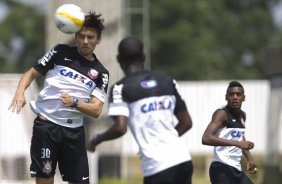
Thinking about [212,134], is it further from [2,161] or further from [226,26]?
[226,26]

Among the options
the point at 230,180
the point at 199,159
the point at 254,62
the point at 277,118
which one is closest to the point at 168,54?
the point at 254,62

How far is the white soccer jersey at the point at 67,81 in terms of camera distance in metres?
8.28

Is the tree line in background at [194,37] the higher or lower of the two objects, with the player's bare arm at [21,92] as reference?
higher

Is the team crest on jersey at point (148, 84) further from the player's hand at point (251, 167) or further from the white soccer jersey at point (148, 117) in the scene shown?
the player's hand at point (251, 167)

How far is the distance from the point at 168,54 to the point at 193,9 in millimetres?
4142

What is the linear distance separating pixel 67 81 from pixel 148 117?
1.34m

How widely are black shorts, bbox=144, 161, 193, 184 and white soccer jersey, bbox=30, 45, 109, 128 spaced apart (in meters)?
1.38

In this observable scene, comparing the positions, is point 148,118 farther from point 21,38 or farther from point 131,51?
point 21,38

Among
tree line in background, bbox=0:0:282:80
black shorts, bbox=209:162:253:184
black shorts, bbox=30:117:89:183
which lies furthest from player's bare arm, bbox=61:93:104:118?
tree line in background, bbox=0:0:282:80

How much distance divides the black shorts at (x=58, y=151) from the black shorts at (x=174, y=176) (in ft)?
4.53

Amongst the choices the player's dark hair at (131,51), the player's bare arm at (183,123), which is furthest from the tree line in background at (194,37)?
the player's dark hair at (131,51)

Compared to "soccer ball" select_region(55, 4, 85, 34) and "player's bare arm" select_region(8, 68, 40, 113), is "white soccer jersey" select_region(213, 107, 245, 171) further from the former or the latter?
"player's bare arm" select_region(8, 68, 40, 113)

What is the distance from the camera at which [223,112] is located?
8438 millimetres

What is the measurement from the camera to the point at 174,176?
284 inches
